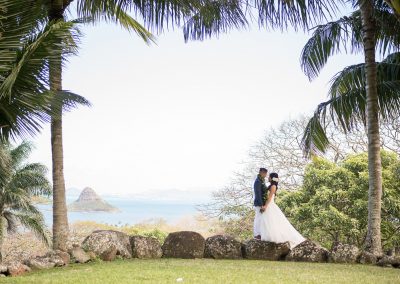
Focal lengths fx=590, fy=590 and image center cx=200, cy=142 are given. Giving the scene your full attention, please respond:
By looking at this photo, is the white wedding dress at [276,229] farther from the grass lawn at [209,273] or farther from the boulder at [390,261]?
the boulder at [390,261]

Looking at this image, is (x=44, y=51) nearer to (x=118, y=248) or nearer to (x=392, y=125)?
(x=118, y=248)

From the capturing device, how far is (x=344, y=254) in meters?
10.8

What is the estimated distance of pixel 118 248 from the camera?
1080 centimetres

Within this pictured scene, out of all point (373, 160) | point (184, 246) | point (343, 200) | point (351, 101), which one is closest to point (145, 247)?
point (184, 246)

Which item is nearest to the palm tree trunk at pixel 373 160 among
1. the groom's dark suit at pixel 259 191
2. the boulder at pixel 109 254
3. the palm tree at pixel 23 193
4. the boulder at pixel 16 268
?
the groom's dark suit at pixel 259 191

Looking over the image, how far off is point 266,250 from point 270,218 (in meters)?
0.61

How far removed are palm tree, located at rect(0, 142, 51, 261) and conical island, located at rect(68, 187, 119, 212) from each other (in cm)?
2730

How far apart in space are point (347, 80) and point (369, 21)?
171cm

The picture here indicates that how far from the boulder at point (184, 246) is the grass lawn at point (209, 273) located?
66 centimetres

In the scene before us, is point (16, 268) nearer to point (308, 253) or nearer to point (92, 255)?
point (92, 255)

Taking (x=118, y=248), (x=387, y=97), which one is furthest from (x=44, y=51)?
(x=387, y=97)

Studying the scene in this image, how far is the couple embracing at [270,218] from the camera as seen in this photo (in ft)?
36.9

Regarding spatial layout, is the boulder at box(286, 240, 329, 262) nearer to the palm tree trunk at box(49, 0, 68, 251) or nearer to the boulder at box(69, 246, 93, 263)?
the boulder at box(69, 246, 93, 263)

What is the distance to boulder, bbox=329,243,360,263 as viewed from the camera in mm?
10727
